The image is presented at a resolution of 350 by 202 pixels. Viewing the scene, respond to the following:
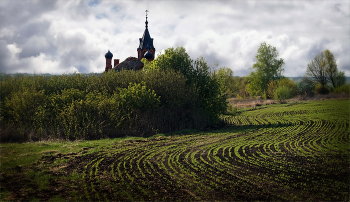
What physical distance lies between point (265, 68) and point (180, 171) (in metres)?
56.2

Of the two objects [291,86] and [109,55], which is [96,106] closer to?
[109,55]

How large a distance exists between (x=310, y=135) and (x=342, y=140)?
2350mm

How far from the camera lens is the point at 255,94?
2451 inches

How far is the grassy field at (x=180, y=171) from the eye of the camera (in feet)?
25.6

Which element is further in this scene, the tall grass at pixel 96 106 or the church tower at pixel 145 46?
the church tower at pixel 145 46

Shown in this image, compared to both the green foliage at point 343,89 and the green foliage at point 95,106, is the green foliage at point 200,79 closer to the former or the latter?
the green foliage at point 95,106

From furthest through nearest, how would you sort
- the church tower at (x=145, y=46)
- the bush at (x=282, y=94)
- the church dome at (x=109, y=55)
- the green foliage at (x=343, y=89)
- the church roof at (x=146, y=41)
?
the church roof at (x=146, y=41), the church tower at (x=145, y=46), the church dome at (x=109, y=55), the bush at (x=282, y=94), the green foliage at (x=343, y=89)

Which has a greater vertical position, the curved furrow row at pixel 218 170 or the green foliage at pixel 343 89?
the green foliage at pixel 343 89

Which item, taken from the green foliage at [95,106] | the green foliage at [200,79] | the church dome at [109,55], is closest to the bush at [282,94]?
the green foliage at [200,79]

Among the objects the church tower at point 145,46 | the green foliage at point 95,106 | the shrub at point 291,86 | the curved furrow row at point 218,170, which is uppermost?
the church tower at point 145,46

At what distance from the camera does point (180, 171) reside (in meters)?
10.0

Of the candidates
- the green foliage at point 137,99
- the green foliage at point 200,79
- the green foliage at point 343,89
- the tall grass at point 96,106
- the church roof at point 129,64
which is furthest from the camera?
the church roof at point 129,64

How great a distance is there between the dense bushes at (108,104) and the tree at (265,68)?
121 feet

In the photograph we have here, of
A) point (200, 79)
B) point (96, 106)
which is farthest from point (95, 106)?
point (200, 79)
